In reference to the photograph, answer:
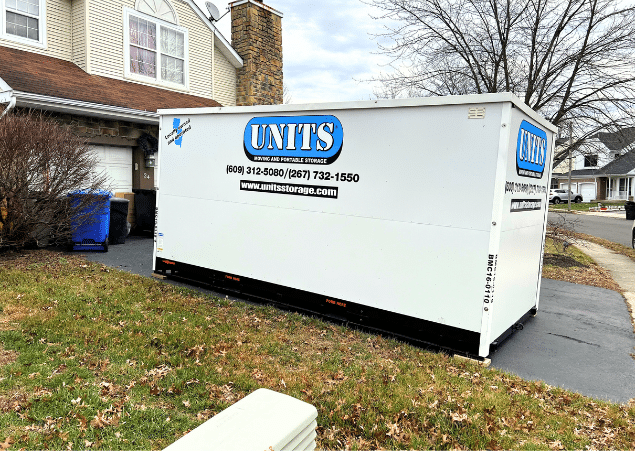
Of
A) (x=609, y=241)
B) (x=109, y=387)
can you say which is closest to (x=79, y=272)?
(x=109, y=387)

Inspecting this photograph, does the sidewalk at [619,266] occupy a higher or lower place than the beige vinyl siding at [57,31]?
lower

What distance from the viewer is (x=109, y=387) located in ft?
12.5

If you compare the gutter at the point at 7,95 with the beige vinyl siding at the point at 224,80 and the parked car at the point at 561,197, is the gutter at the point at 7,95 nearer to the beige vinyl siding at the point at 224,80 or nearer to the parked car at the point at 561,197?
the beige vinyl siding at the point at 224,80

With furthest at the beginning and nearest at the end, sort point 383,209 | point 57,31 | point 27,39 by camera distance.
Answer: point 57,31 < point 27,39 < point 383,209

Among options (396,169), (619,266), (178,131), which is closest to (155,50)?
(178,131)

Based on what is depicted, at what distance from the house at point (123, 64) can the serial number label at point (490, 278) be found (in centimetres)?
912

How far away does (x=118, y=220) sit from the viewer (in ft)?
34.9

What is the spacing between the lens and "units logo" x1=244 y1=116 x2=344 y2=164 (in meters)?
5.62

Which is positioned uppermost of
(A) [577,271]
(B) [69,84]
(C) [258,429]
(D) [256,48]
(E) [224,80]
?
(D) [256,48]

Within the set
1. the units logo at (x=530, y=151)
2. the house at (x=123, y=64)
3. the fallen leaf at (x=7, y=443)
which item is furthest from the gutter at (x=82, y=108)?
the units logo at (x=530, y=151)

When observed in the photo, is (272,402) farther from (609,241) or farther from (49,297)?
(609,241)

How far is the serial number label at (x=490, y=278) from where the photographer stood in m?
4.62

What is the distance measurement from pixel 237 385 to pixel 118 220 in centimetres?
788

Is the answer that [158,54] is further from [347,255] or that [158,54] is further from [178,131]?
[347,255]
